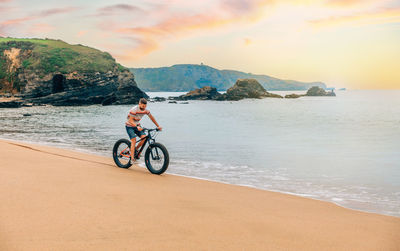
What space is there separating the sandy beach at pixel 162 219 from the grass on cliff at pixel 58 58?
340ft

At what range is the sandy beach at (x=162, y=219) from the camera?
13.2 ft

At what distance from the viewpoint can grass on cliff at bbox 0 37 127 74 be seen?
341 feet

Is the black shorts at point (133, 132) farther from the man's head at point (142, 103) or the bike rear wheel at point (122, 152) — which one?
the man's head at point (142, 103)

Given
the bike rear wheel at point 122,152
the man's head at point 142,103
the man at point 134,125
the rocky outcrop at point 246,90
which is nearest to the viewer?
the man's head at point 142,103

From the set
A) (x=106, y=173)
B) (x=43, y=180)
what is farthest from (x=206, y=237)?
(x=106, y=173)

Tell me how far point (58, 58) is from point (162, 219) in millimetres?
117955

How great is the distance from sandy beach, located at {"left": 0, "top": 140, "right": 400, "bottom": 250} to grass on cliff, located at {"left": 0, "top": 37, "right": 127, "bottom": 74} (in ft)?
340

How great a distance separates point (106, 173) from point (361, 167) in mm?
9833

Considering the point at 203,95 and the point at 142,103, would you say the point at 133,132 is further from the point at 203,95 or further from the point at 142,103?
the point at 203,95

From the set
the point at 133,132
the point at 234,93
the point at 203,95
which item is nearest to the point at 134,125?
the point at 133,132

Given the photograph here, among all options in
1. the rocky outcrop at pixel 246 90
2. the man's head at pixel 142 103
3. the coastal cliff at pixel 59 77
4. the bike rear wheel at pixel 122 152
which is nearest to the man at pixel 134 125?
the man's head at pixel 142 103

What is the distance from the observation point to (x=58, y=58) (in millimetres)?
110875

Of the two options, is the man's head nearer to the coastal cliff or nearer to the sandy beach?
the sandy beach

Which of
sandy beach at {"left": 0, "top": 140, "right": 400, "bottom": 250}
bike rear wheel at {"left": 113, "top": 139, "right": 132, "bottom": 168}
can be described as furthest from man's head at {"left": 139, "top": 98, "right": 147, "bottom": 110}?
sandy beach at {"left": 0, "top": 140, "right": 400, "bottom": 250}
